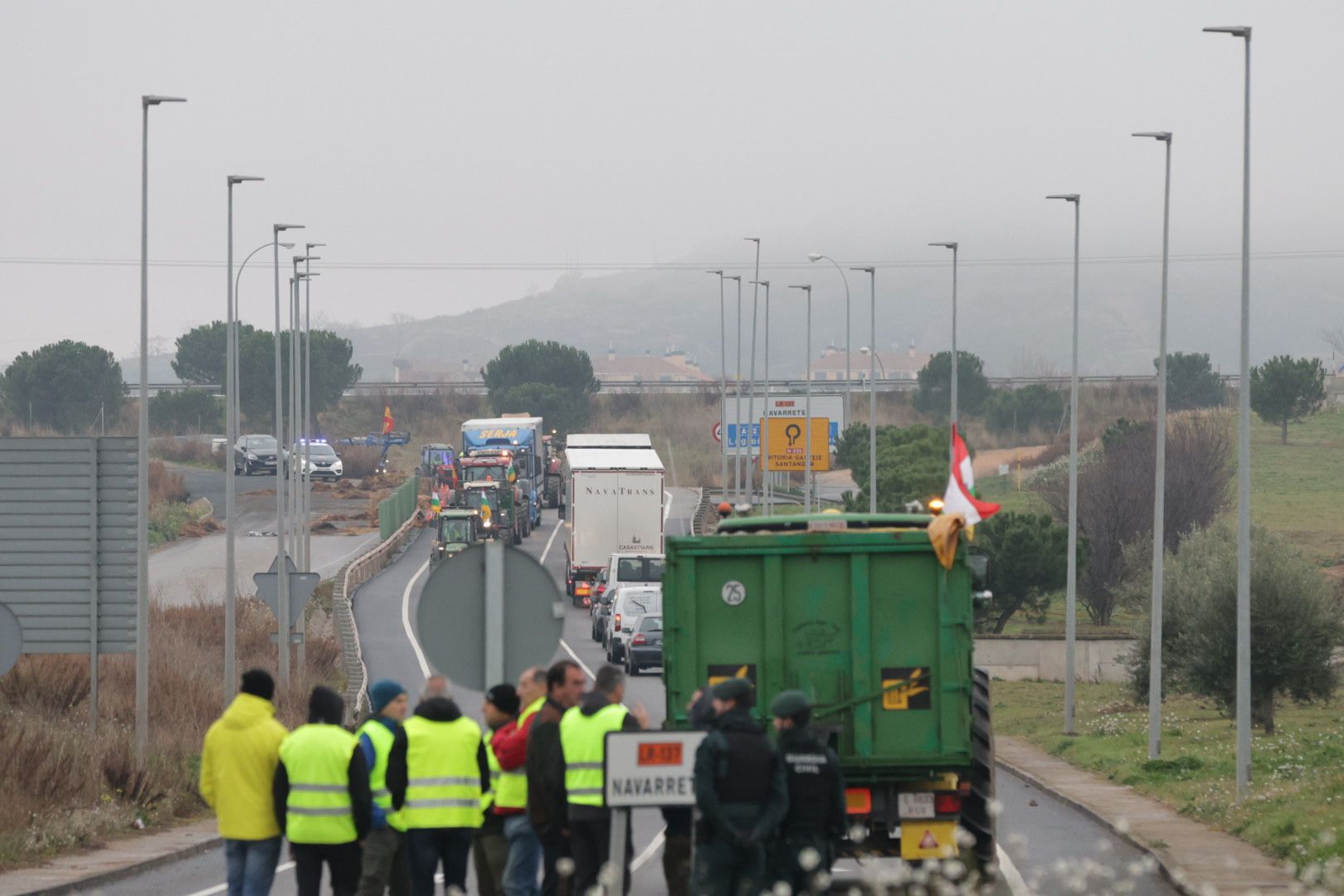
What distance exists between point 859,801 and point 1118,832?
653 cm

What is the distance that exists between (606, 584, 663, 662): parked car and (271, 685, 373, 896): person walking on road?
97.3 feet

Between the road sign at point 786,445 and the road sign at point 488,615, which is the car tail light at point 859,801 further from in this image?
the road sign at point 786,445

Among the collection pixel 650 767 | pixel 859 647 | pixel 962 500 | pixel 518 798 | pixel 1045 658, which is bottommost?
pixel 1045 658

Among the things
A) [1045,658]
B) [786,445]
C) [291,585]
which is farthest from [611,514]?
[291,585]

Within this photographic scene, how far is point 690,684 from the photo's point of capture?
1430cm

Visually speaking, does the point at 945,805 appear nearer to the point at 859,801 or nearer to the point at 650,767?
the point at 859,801

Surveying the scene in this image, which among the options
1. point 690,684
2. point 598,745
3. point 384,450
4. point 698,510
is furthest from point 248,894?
point 384,450

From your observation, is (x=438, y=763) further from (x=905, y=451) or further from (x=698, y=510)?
(x=698, y=510)

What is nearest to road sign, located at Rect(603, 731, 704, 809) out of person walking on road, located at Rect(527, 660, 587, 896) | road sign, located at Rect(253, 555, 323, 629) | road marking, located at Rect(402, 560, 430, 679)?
person walking on road, located at Rect(527, 660, 587, 896)

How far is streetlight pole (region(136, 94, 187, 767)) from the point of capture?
22.9 m

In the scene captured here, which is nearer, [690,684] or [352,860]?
[352,860]

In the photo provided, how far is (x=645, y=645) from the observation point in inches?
1563

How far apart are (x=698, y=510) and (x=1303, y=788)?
2502 inches

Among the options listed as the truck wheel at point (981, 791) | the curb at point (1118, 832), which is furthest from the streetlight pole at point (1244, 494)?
the truck wheel at point (981, 791)
